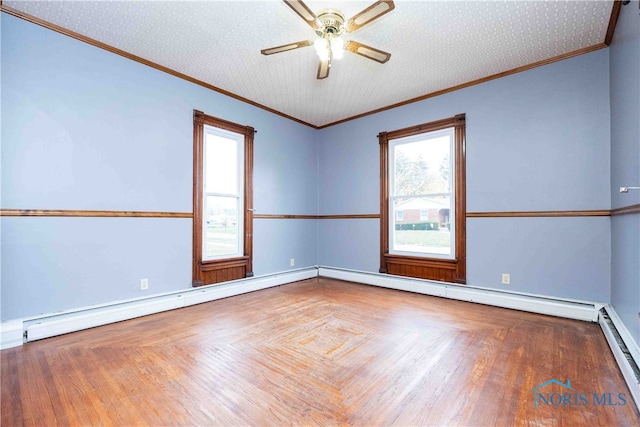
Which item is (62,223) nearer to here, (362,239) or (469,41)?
(362,239)

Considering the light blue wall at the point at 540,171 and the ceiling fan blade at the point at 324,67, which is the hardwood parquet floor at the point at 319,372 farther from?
the ceiling fan blade at the point at 324,67

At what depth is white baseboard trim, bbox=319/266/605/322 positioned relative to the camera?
276 centimetres

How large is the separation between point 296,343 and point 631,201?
2.62 metres

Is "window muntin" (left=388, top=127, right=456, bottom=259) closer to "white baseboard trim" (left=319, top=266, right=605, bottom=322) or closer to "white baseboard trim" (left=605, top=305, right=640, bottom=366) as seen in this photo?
"white baseboard trim" (left=319, top=266, right=605, bottom=322)

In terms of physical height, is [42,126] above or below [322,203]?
above

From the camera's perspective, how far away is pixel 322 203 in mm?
5105

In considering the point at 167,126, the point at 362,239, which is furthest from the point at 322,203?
the point at 167,126

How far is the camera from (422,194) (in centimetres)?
395

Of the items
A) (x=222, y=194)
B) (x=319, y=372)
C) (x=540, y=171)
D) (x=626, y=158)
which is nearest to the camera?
(x=319, y=372)

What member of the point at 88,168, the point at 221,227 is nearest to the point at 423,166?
the point at 221,227

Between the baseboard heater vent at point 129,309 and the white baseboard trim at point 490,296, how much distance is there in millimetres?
1563

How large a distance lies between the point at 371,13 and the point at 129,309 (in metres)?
3.36

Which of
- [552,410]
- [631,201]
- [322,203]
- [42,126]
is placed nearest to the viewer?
[552,410]

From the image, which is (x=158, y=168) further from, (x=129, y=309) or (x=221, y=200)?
(x=129, y=309)
